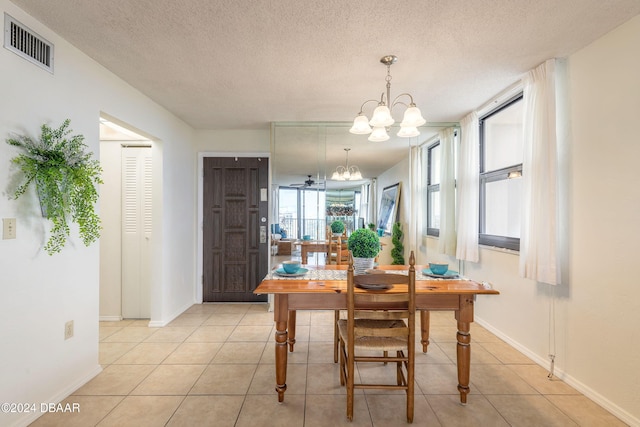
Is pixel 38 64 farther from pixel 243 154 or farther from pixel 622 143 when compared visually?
pixel 622 143

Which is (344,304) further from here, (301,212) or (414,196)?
(414,196)

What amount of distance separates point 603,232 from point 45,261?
3628 millimetres

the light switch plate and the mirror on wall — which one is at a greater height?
the mirror on wall

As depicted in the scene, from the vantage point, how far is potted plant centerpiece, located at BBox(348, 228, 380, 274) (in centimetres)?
239

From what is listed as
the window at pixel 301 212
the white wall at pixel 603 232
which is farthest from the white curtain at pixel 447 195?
the window at pixel 301 212

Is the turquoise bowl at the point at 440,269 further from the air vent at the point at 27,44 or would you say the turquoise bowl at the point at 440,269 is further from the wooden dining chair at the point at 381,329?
the air vent at the point at 27,44

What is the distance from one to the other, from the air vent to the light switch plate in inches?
38.3

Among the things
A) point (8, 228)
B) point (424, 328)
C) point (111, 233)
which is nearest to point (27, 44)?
point (8, 228)

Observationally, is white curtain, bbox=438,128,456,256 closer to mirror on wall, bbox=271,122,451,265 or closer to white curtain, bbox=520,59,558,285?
mirror on wall, bbox=271,122,451,265

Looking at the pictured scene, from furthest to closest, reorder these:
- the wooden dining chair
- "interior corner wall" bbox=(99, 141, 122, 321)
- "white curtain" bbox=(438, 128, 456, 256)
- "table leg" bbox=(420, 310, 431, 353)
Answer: "white curtain" bbox=(438, 128, 456, 256) < "interior corner wall" bbox=(99, 141, 122, 321) < "table leg" bbox=(420, 310, 431, 353) < the wooden dining chair

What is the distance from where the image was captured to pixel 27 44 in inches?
76.0

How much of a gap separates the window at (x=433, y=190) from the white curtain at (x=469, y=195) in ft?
2.11

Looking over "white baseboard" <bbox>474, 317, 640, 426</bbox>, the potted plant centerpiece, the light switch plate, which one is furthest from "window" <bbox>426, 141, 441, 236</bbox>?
the light switch plate

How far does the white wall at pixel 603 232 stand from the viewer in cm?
193
